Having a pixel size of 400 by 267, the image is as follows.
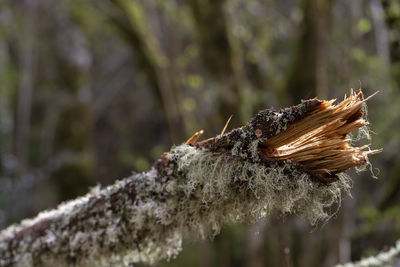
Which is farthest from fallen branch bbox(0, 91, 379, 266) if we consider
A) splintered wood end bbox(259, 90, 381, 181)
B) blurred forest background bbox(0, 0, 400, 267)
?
blurred forest background bbox(0, 0, 400, 267)

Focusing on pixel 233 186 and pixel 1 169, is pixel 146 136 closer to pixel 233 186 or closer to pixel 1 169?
pixel 1 169

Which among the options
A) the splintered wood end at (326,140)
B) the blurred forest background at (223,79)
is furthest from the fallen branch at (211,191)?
the blurred forest background at (223,79)

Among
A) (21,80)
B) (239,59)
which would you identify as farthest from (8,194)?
(239,59)

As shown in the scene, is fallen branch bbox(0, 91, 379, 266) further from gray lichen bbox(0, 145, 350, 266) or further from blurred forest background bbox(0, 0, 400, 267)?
blurred forest background bbox(0, 0, 400, 267)

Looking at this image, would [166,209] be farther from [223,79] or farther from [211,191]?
[223,79]

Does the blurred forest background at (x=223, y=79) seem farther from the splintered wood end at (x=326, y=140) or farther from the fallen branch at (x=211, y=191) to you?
the splintered wood end at (x=326, y=140)

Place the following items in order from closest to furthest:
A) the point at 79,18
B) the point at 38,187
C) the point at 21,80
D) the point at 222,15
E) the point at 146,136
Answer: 1. the point at 222,15
2. the point at 79,18
3. the point at 21,80
4. the point at 38,187
5. the point at 146,136
